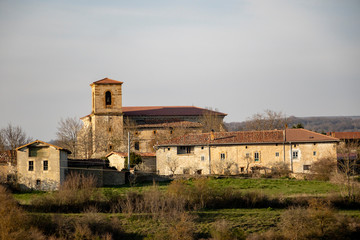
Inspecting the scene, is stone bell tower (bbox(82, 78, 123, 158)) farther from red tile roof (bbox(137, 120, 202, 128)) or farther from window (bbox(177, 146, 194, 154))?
window (bbox(177, 146, 194, 154))

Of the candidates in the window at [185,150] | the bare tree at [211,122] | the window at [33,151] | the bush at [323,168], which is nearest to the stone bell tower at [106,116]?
the bare tree at [211,122]

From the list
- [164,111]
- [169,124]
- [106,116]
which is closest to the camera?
[106,116]

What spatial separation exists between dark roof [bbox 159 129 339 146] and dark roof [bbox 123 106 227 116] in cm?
1526

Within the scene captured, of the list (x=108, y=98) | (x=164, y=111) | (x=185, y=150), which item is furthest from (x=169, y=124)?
(x=185, y=150)

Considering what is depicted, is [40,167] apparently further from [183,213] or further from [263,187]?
[263,187]

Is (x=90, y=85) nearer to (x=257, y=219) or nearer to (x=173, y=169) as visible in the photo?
(x=173, y=169)

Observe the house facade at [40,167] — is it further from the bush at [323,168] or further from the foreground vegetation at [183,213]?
the bush at [323,168]

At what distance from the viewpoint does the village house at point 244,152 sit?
44.0 m

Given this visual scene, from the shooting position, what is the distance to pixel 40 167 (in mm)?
38062

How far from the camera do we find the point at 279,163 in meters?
43.7

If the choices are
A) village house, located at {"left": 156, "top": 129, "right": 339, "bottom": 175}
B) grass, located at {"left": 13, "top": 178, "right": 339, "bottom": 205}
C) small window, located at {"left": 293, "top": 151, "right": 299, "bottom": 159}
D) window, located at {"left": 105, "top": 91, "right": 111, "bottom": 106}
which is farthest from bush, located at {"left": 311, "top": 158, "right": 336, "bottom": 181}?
Answer: window, located at {"left": 105, "top": 91, "right": 111, "bottom": 106}

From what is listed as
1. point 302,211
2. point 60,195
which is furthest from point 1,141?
point 302,211

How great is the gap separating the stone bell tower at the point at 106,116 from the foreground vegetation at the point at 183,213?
70.4 ft

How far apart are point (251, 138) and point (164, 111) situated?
1920cm
